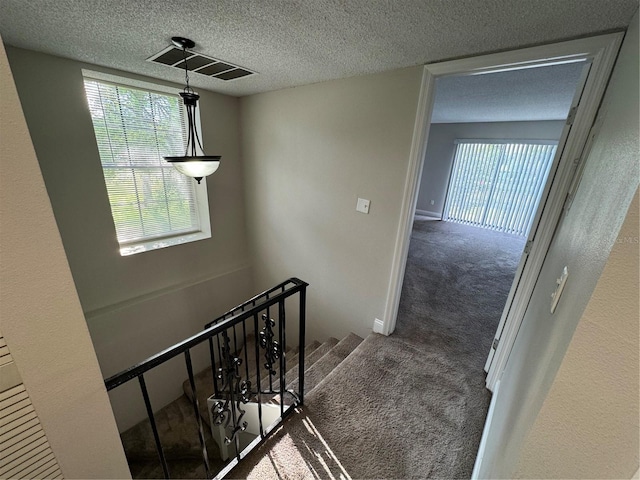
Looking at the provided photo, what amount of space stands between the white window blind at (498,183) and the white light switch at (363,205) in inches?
197

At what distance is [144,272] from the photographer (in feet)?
9.13

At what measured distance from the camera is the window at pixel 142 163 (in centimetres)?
239

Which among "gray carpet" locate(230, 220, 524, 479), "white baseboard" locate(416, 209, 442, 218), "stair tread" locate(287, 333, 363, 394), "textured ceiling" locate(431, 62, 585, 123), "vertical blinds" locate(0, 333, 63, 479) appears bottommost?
"stair tread" locate(287, 333, 363, 394)

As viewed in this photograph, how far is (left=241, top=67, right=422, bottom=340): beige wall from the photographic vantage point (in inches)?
81.0

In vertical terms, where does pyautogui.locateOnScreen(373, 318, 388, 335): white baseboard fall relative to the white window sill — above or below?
below

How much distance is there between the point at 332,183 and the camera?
2.51 metres

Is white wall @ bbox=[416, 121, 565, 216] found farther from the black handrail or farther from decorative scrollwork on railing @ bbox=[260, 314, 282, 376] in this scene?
the black handrail

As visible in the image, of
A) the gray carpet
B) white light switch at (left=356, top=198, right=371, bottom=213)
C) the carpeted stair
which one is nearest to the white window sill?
the carpeted stair

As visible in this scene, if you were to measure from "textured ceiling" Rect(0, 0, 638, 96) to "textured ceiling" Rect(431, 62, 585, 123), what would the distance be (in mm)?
566

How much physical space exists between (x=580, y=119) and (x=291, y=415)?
2355 millimetres

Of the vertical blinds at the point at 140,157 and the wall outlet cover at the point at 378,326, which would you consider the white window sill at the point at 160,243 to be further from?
the wall outlet cover at the point at 378,326

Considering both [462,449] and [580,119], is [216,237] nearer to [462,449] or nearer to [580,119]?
[462,449]

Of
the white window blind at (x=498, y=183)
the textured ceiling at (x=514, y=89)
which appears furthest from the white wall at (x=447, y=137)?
the textured ceiling at (x=514, y=89)

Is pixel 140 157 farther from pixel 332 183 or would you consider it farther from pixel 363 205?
pixel 363 205
